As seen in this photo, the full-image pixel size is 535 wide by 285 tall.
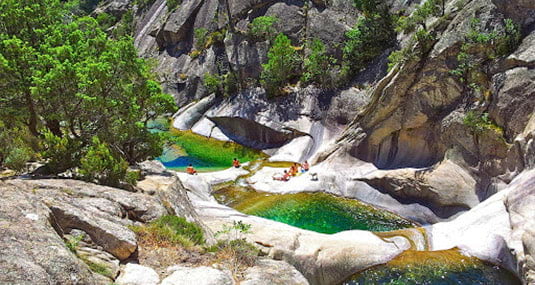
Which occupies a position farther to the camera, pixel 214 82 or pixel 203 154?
pixel 214 82

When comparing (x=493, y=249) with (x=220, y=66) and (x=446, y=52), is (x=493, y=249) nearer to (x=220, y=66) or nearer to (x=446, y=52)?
(x=446, y=52)

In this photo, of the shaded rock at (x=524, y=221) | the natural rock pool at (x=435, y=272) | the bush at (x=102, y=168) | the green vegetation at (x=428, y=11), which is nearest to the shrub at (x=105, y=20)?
the green vegetation at (x=428, y=11)

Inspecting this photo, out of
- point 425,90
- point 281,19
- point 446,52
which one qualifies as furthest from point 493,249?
point 281,19

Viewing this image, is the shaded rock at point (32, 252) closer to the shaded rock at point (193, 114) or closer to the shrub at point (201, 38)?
the shaded rock at point (193, 114)

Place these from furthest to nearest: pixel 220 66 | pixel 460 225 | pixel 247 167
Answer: pixel 220 66 < pixel 247 167 < pixel 460 225

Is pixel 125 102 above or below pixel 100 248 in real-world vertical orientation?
above

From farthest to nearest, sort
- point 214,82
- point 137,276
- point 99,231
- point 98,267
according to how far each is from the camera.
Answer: point 214,82 < point 99,231 < point 137,276 < point 98,267

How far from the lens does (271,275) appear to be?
8117 mm

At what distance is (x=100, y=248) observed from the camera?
7.81 meters

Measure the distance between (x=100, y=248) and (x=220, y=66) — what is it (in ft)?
130

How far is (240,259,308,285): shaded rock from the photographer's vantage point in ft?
25.6

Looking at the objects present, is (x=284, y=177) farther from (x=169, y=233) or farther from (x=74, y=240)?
(x=74, y=240)

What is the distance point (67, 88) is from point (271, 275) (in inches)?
446

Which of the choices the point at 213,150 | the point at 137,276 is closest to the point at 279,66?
the point at 213,150
